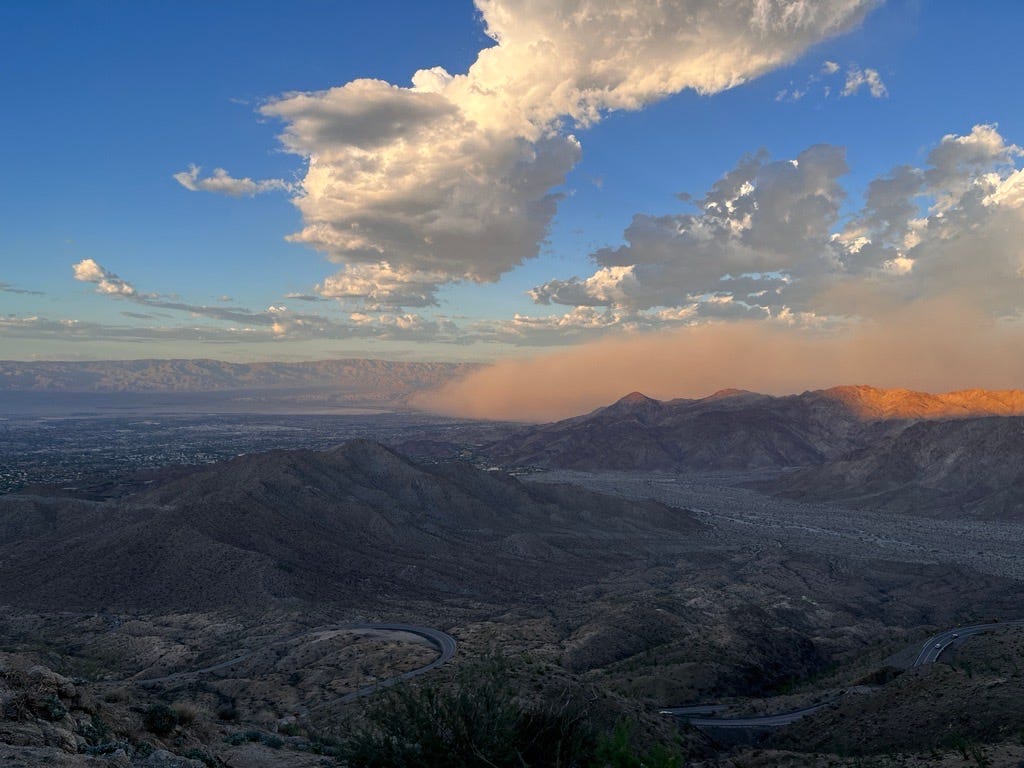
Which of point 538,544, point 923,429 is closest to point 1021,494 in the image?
point 923,429

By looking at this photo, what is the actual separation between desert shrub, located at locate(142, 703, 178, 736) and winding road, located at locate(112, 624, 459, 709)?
19.1m

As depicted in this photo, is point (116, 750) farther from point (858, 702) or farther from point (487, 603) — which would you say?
point (487, 603)

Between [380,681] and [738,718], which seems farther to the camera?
[380,681]

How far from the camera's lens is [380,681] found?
147 feet

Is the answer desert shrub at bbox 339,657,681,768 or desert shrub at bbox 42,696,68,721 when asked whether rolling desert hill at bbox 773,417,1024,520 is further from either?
desert shrub at bbox 42,696,68,721

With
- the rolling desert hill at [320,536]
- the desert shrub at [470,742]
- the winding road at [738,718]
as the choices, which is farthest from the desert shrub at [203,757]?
the rolling desert hill at [320,536]

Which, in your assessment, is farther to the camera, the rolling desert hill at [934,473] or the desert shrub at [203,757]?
the rolling desert hill at [934,473]

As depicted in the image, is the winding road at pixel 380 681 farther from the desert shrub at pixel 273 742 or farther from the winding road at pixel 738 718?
the winding road at pixel 738 718

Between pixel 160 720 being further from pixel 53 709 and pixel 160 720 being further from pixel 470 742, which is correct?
pixel 470 742

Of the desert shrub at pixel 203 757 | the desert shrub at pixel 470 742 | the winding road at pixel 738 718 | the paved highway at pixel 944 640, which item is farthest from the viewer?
the paved highway at pixel 944 640

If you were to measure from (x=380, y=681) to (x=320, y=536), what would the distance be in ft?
167

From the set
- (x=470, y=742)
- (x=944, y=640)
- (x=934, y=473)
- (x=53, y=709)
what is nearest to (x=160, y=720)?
(x=53, y=709)

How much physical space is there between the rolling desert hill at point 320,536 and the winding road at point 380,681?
11.6 m

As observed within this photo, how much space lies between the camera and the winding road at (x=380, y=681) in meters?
43.2
